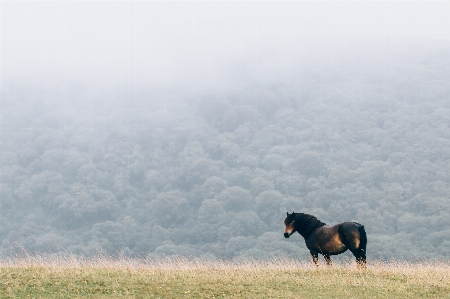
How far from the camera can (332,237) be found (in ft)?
59.2

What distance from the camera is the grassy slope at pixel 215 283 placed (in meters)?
12.5

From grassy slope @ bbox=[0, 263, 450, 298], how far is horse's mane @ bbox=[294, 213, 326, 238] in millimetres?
2538

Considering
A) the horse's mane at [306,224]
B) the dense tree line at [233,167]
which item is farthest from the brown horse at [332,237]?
the dense tree line at [233,167]

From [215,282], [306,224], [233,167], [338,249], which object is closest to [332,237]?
[338,249]

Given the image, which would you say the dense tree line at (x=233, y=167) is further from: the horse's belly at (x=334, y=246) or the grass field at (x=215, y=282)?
the grass field at (x=215, y=282)

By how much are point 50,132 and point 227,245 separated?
8477 centimetres

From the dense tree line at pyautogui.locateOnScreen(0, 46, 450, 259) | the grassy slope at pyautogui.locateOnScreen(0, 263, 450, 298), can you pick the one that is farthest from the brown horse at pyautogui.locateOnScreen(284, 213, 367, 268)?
the dense tree line at pyautogui.locateOnScreen(0, 46, 450, 259)

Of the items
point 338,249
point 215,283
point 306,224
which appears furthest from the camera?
point 306,224

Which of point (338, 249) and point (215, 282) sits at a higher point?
point (215, 282)

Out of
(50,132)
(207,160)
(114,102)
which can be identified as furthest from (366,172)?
(114,102)

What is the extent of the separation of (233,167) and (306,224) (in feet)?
347

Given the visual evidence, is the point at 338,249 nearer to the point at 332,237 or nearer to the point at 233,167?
the point at 332,237

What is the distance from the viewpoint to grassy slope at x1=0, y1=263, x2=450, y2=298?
12508 mm

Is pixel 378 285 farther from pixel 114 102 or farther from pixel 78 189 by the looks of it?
pixel 114 102
